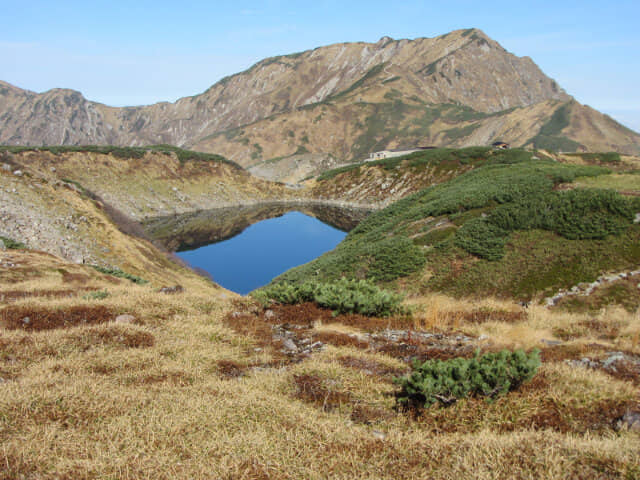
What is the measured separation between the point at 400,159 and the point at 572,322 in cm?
11162

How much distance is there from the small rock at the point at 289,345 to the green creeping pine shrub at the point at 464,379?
11.2ft

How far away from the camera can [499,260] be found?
2102 centimetres

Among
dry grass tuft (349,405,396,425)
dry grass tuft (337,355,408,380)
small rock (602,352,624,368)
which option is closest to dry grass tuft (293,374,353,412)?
dry grass tuft (349,405,396,425)

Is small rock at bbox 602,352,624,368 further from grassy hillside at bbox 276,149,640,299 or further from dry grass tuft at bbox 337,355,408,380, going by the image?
grassy hillside at bbox 276,149,640,299

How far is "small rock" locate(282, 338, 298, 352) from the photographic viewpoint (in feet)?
30.1

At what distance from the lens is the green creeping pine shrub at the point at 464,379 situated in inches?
234

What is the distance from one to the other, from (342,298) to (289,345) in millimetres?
3250

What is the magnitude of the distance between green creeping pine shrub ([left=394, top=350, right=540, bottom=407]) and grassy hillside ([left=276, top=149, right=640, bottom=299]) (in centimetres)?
1341

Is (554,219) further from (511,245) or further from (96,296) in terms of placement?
(96,296)

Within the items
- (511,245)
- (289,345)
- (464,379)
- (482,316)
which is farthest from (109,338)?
(511,245)

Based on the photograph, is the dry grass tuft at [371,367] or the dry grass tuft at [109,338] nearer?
the dry grass tuft at [371,367]

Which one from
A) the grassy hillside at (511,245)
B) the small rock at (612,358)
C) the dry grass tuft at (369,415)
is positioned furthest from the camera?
the grassy hillside at (511,245)

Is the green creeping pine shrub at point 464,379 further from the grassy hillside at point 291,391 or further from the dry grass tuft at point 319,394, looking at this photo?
the dry grass tuft at point 319,394

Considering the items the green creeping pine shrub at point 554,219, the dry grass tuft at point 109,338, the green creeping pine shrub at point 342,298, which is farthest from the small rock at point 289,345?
the green creeping pine shrub at point 554,219
